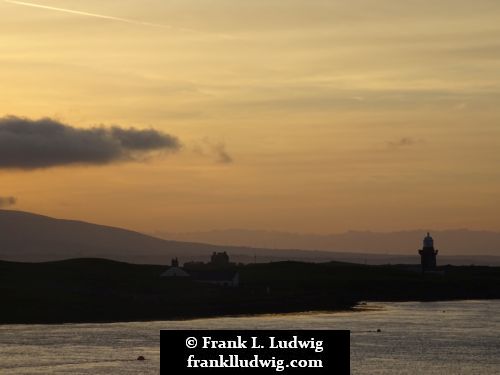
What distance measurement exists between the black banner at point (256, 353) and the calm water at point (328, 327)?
47569 mm

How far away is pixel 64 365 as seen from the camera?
82.3m

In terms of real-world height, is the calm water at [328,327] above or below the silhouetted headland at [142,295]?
below

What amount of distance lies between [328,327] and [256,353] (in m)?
85.0

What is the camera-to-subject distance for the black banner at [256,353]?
31.6 meters

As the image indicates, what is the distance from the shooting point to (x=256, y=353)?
3200 centimetres

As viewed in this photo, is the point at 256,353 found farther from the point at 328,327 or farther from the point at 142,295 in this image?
the point at 142,295

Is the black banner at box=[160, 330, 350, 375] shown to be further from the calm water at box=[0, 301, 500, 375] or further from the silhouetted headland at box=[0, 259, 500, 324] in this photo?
the silhouetted headland at box=[0, 259, 500, 324]

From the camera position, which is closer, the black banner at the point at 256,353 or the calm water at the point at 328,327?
the black banner at the point at 256,353

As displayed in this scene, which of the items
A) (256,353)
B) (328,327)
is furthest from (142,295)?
(256,353)

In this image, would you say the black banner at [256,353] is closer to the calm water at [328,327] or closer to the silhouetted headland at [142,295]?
the calm water at [328,327]

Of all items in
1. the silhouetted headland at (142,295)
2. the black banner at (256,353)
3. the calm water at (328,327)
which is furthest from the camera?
the silhouetted headland at (142,295)

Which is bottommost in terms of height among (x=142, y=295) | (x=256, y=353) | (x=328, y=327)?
(x=328, y=327)

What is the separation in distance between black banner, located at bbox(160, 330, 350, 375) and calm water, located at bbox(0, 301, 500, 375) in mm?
47569

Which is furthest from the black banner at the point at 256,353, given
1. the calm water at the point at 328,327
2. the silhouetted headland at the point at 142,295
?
the silhouetted headland at the point at 142,295
